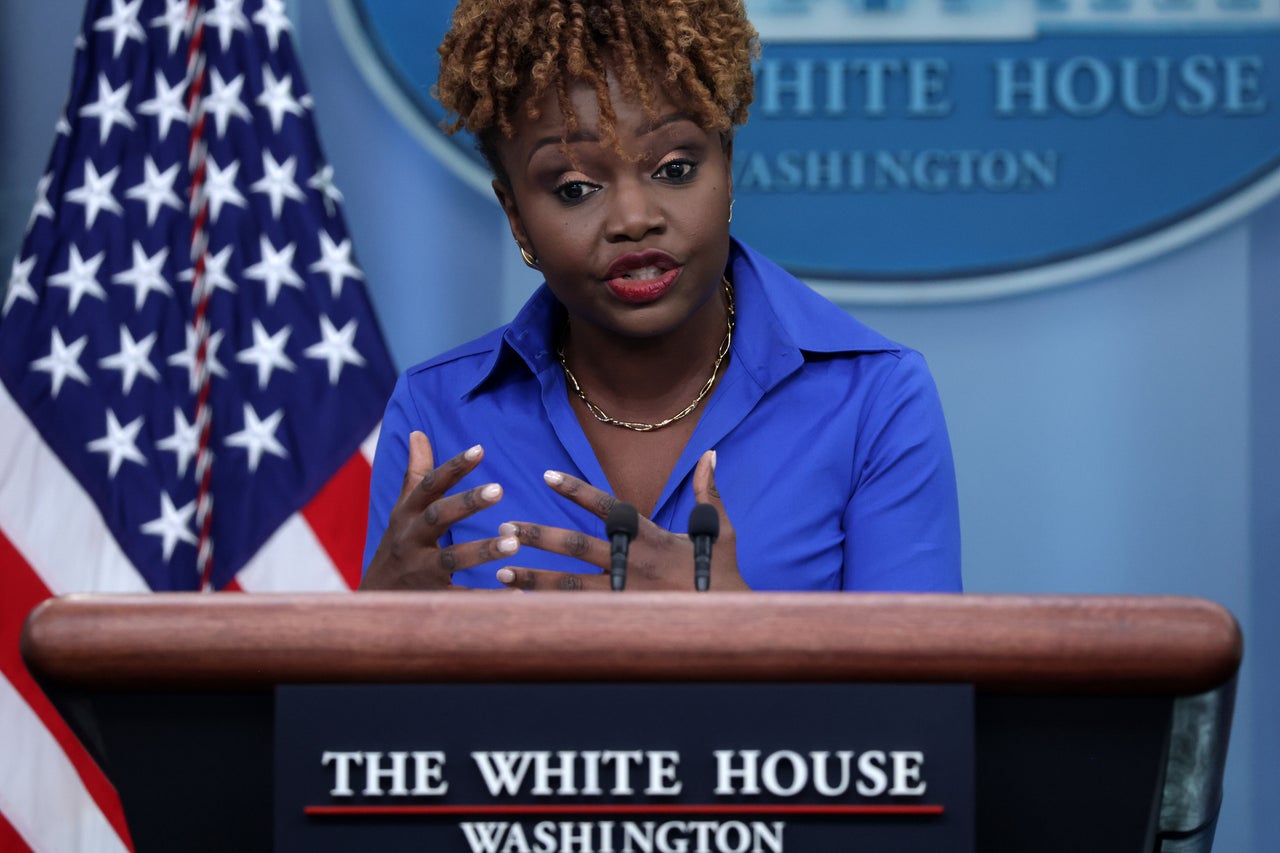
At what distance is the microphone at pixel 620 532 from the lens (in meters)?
1.13

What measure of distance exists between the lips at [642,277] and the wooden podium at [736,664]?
0.73 m

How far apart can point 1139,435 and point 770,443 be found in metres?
1.59

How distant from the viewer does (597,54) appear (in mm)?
1594

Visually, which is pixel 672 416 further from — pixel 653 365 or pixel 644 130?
pixel 644 130

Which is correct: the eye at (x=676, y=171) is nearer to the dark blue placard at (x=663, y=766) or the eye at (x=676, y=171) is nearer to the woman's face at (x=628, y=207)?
the woman's face at (x=628, y=207)

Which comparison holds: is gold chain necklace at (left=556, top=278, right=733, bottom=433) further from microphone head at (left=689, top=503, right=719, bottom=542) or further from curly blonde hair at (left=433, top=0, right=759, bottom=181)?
microphone head at (left=689, top=503, right=719, bottom=542)

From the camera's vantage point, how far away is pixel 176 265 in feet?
9.46

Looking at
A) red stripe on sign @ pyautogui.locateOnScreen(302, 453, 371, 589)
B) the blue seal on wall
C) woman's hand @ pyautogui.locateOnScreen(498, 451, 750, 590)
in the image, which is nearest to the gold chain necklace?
woman's hand @ pyautogui.locateOnScreen(498, 451, 750, 590)

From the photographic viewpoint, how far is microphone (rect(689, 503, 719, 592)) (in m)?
1.12

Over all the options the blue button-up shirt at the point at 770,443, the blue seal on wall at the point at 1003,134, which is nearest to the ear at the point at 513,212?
the blue button-up shirt at the point at 770,443

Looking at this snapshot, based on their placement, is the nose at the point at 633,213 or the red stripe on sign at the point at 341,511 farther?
the red stripe on sign at the point at 341,511

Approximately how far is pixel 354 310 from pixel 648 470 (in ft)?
4.33

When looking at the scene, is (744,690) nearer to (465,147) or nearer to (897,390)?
(897,390)

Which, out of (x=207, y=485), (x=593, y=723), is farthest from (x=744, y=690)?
(x=207, y=485)
